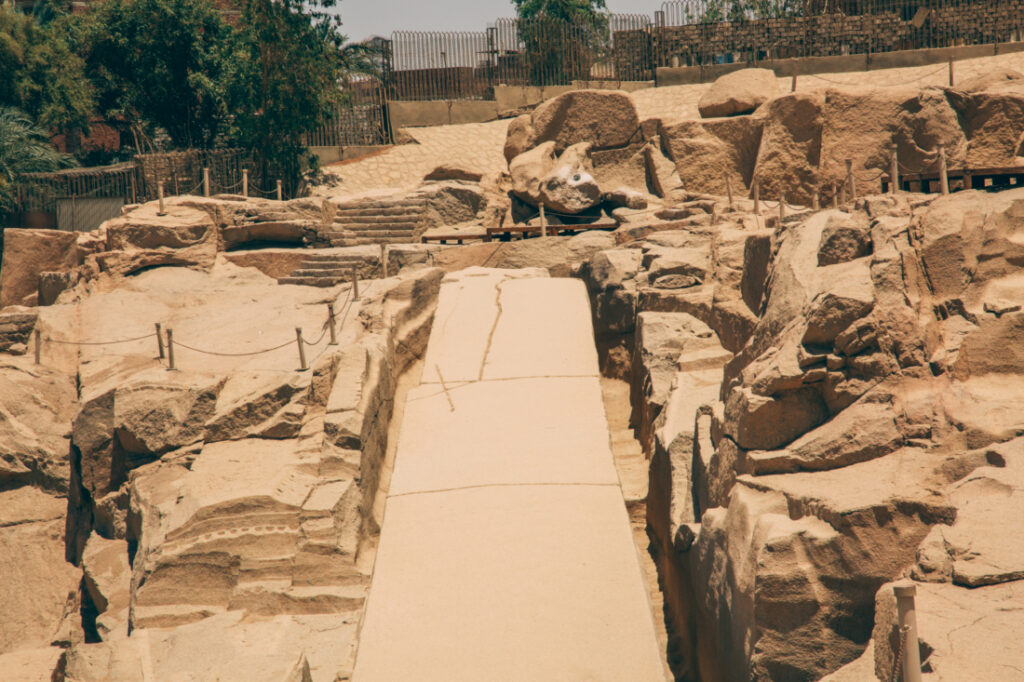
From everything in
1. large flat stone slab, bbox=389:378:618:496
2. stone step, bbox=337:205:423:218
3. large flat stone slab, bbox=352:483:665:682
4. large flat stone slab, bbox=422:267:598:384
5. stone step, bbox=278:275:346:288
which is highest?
stone step, bbox=337:205:423:218

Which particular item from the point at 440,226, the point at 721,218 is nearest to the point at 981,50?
the point at 721,218

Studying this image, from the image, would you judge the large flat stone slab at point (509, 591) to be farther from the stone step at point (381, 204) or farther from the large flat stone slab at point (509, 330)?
the stone step at point (381, 204)

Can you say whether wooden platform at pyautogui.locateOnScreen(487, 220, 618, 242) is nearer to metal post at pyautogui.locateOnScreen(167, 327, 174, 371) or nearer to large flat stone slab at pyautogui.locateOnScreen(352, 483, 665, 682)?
metal post at pyautogui.locateOnScreen(167, 327, 174, 371)

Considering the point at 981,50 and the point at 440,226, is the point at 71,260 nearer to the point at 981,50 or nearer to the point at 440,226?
the point at 440,226

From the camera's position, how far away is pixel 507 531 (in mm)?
7727

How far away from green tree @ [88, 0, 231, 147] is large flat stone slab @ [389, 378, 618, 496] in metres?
12.4

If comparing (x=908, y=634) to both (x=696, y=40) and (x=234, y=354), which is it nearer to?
(x=234, y=354)

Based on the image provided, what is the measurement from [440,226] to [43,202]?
807cm

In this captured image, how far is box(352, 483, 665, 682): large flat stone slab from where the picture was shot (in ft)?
20.7

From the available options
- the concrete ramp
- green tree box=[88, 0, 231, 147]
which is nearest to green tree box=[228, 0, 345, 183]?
green tree box=[88, 0, 231, 147]

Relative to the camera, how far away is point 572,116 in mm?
18047

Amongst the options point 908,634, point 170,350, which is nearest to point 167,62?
point 170,350

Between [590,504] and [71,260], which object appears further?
[71,260]

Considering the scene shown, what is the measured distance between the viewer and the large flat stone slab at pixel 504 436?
338 inches
